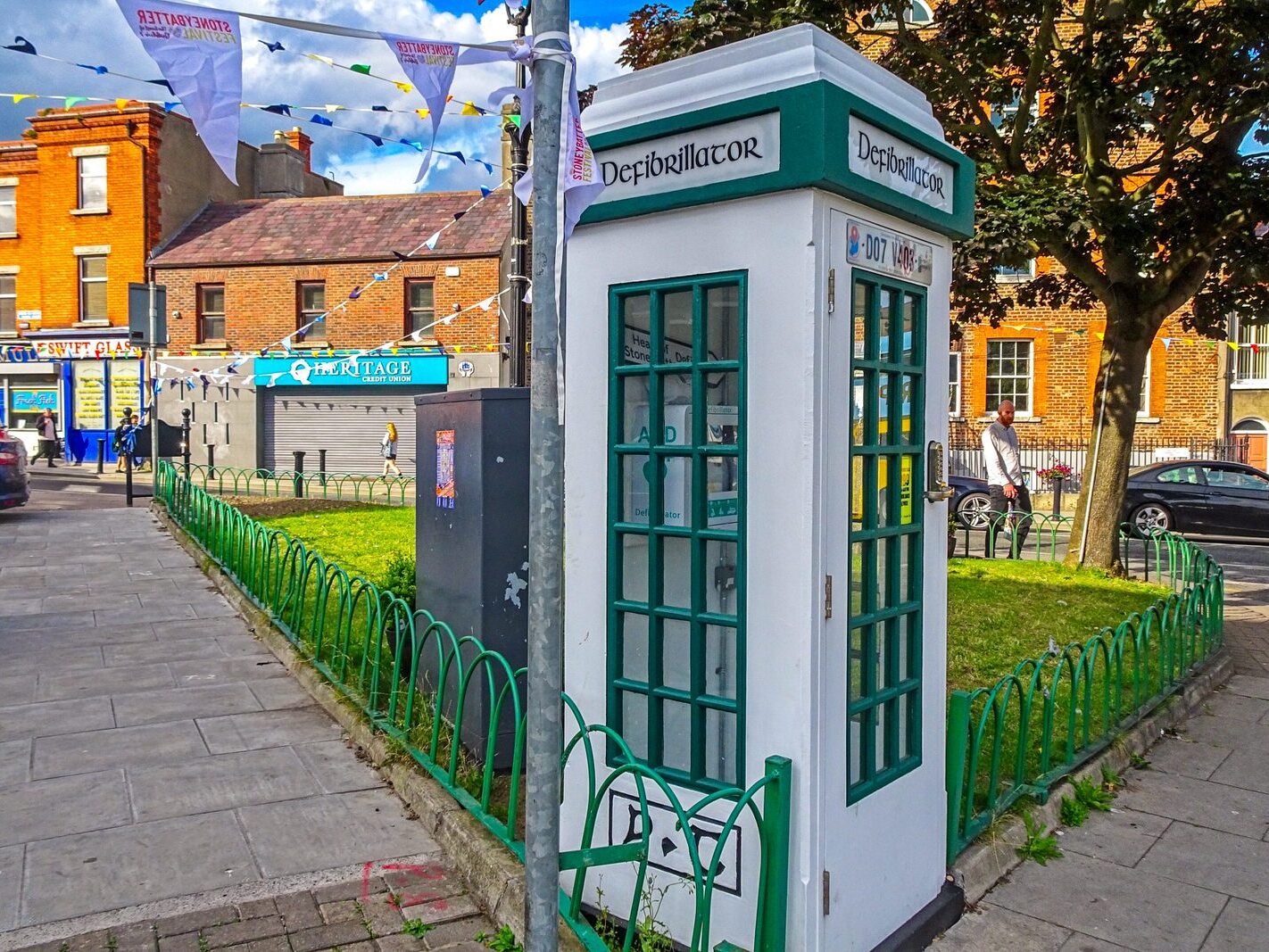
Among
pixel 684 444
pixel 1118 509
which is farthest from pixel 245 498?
pixel 684 444

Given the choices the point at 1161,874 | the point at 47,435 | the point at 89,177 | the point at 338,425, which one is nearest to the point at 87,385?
the point at 47,435

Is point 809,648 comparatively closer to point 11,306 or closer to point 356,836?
point 356,836

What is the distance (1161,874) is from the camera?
15.2 ft

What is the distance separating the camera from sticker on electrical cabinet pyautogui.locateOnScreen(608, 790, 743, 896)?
346 centimetres

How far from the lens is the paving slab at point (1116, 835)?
4848mm

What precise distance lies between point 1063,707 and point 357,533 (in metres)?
10.5

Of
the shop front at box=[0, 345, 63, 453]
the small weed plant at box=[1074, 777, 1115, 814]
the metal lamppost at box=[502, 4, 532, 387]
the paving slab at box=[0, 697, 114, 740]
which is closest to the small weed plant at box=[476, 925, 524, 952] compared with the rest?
the small weed plant at box=[1074, 777, 1115, 814]

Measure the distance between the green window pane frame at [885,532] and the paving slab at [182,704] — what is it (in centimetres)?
445

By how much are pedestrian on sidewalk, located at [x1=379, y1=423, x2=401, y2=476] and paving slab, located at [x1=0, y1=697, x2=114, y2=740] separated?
21580 millimetres

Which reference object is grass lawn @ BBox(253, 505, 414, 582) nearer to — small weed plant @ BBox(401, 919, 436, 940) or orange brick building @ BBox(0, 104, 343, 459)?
small weed plant @ BBox(401, 919, 436, 940)

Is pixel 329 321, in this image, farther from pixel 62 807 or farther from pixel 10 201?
pixel 62 807

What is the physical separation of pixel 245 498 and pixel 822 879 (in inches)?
744

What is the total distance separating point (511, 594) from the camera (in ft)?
17.6

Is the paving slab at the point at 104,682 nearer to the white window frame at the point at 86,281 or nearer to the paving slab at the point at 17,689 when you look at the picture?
the paving slab at the point at 17,689
